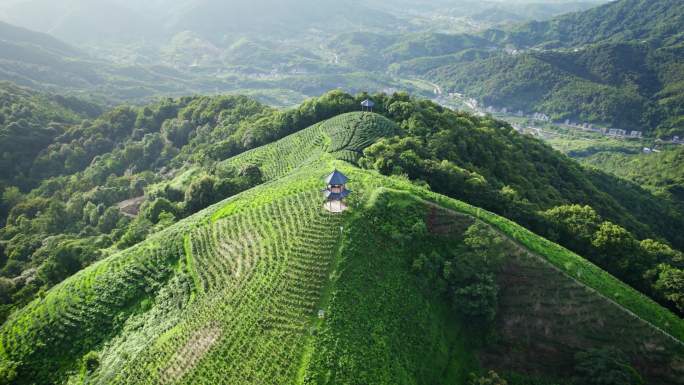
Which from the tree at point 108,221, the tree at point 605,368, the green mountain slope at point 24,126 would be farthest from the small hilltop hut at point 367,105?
the green mountain slope at point 24,126

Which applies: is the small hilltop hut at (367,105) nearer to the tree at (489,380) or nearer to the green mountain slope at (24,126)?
the tree at (489,380)

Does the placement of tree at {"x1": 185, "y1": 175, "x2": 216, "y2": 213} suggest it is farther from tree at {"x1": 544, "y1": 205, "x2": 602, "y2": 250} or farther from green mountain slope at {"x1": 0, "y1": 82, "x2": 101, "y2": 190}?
green mountain slope at {"x1": 0, "y1": 82, "x2": 101, "y2": 190}

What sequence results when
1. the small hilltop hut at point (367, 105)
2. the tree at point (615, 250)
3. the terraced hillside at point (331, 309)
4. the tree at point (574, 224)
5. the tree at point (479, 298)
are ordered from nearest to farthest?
the terraced hillside at point (331, 309), the tree at point (479, 298), the tree at point (615, 250), the tree at point (574, 224), the small hilltop hut at point (367, 105)

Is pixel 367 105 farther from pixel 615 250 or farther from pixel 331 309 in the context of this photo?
pixel 331 309

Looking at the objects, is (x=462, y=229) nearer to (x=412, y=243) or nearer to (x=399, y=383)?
(x=412, y=243)

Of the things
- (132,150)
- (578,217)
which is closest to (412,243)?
(578,217)

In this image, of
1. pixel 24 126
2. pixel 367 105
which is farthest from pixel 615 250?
pixel 24 126

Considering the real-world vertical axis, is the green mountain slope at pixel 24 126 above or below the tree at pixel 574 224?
below
